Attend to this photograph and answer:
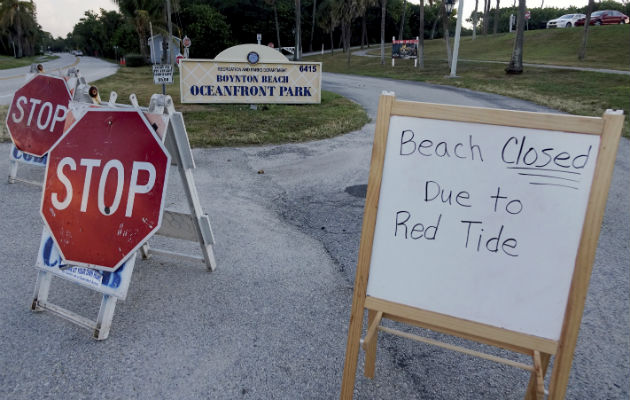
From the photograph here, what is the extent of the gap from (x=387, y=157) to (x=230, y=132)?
788cm

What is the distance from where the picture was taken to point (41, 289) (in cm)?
315

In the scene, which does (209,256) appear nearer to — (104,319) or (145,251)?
(145,251)

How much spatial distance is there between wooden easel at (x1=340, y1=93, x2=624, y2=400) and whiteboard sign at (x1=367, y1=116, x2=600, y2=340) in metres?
0.02

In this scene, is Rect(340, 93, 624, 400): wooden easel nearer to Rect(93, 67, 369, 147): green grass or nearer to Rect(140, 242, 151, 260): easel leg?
Rect(140, 242, 151, 260): easel leg

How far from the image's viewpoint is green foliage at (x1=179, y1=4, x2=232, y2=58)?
59.9m

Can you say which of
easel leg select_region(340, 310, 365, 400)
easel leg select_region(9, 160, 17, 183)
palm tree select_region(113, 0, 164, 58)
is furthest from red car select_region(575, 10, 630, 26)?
easel leg select_region(340, 310, 365, 400)

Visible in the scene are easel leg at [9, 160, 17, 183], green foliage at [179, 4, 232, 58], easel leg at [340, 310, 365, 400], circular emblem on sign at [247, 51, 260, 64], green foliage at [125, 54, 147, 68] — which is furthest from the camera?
green foliage at [179, 4, 232, 58]

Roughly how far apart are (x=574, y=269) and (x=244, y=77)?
12.2 metres

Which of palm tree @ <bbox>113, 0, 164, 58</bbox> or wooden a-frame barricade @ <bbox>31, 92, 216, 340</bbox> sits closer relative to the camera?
wooden a-frame barricade @ <bbox>31, 92, 216, 340</bbox>

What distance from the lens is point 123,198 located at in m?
2.92

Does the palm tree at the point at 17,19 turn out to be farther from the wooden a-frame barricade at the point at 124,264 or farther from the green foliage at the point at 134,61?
the wooden a-frame barricade at the point at 124,264

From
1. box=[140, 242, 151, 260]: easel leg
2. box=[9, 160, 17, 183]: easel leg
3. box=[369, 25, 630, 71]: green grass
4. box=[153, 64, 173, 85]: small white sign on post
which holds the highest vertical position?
box=[369, 25, 630, 71]: green grass

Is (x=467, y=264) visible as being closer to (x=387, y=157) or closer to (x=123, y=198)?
(x=387, y=157)

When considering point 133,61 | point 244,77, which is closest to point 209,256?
point 244,77
